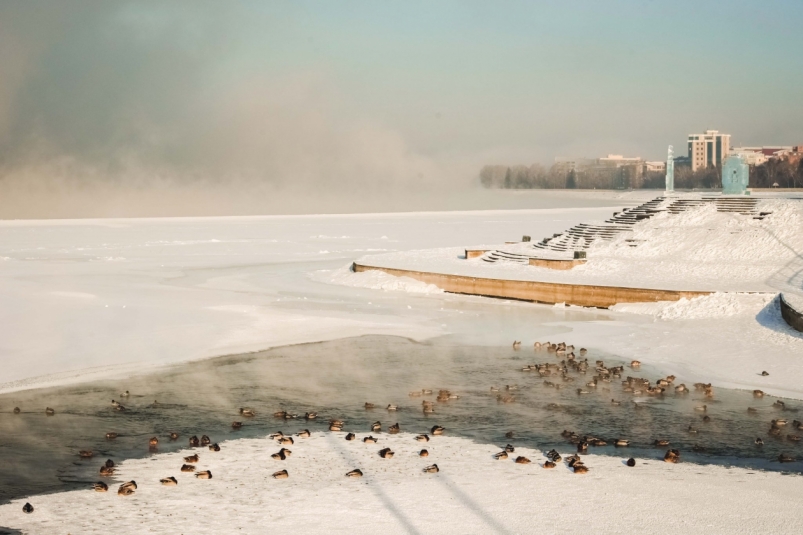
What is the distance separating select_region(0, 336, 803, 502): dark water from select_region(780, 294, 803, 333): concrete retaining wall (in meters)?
4.86

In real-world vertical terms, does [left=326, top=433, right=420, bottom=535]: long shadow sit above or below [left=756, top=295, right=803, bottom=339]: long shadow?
below

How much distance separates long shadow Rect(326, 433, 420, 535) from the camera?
8.90m

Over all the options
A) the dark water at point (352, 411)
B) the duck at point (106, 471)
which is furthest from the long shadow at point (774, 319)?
the duck at point (106, 471)

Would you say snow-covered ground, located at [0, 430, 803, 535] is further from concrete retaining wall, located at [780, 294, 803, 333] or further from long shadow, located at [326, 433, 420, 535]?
concrete retaining wall, located at [780, 294, 803, 333]

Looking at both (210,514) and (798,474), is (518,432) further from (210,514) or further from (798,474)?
(210,514)

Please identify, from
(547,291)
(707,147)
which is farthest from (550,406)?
(707,147)

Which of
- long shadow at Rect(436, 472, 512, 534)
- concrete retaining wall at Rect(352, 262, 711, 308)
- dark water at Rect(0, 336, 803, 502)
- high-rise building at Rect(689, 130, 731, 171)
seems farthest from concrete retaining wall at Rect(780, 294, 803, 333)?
high-rise building at Rect(689, 130, 731, 171)

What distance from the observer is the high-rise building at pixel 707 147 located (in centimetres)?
19112

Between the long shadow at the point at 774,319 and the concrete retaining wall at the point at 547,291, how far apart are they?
1764mm

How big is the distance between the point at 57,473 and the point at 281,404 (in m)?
4.35

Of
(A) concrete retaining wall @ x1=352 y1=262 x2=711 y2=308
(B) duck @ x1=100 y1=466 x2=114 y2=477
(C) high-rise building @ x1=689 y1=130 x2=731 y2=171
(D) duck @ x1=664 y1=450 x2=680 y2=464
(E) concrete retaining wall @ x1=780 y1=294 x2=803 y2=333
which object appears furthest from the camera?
(C) high-rise building @ x1=689 y1=130 x2=731 y2=171

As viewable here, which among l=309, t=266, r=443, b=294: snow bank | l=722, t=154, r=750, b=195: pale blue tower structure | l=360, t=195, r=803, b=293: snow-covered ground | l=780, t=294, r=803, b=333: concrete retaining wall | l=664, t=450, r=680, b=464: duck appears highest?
l=722, t=154, r=750, b=195: pale blue tower structure

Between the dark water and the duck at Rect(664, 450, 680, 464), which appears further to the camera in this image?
the dark water

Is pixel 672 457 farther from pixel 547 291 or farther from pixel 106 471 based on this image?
pixel 547 291
